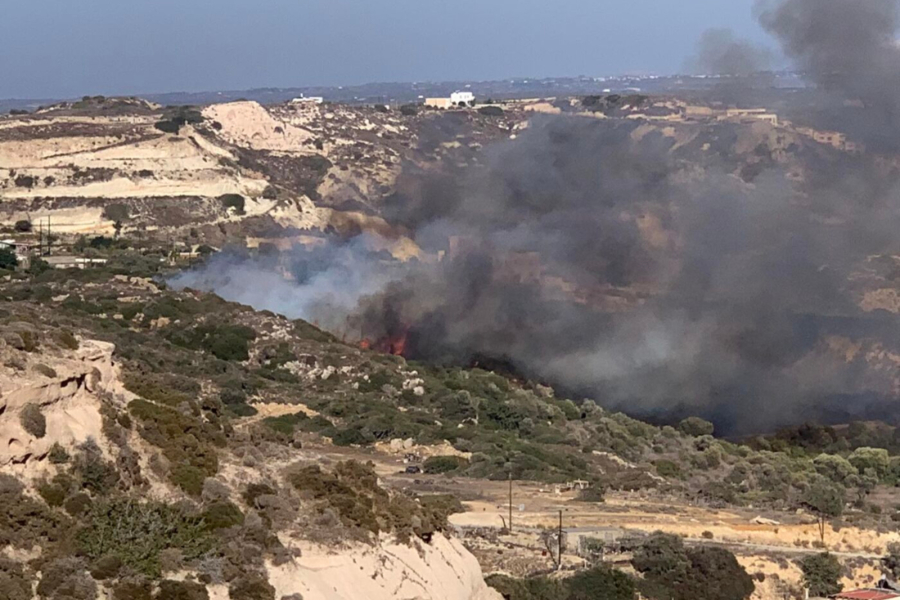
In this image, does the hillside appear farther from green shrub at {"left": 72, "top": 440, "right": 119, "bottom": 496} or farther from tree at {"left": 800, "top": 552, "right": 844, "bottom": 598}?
tree at {"left": 800, "top": 552, "right": 844, "bottom": 598}

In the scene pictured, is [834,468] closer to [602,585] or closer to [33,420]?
[602,585]

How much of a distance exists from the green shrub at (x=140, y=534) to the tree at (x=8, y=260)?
5787 centimetres

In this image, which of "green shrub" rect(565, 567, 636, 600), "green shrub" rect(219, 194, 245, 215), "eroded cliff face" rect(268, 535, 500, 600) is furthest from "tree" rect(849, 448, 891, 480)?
"green shrub" rect(219, 194, 245, 215)

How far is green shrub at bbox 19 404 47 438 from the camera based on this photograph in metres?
20.7

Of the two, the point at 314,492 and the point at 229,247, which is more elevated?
the point at 314,492

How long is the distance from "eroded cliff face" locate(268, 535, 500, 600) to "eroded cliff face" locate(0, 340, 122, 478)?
3.78m

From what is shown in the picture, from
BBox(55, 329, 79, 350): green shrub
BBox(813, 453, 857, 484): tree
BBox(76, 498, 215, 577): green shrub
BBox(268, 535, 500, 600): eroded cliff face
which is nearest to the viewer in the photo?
BBox(76, 498, 215, 577): green shrub

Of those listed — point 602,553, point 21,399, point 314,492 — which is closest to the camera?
point 21,399

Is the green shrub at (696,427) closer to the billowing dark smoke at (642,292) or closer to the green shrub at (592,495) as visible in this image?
the billowing dark smoke at (642,292)

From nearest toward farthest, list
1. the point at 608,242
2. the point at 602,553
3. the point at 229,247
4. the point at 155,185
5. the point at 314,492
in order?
the point at 314,492, the point at 602,553, the point at 608,242, the point at 229,247, the point at 155,185

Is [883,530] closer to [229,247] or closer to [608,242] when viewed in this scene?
[608,242]

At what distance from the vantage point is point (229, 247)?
309 ft

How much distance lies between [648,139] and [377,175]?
1150 inches

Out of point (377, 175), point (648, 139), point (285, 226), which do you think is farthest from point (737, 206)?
point (377, 175)
